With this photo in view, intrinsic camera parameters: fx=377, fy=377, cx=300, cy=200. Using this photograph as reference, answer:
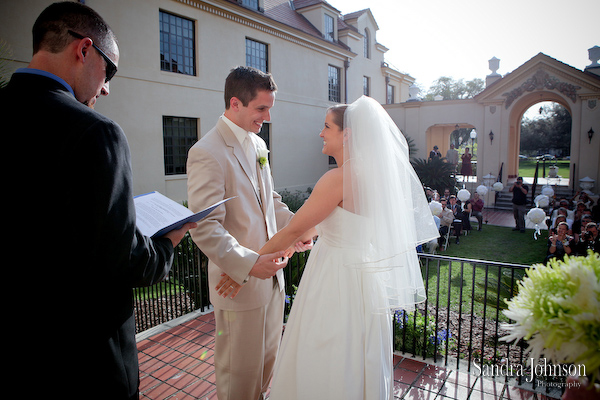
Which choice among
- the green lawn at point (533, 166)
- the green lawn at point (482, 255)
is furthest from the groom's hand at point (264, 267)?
the green lawn at point (533, 166)

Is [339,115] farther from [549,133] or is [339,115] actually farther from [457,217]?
[549,133]

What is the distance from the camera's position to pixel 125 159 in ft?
4.98

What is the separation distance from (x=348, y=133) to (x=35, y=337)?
210 cm

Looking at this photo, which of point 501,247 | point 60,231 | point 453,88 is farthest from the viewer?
point 453,88

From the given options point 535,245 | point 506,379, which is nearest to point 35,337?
point 506,379

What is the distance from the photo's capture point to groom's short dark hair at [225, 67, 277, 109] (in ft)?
9.41

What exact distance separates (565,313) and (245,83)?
2435 millimetres

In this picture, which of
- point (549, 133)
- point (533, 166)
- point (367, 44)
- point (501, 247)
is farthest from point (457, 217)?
point (549, 133)

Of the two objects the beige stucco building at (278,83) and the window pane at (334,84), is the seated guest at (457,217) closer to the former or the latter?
the beige stucco building at (278,83)

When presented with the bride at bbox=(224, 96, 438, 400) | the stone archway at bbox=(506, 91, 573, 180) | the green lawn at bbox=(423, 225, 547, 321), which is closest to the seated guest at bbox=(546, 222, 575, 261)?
the green lawn at bbox=(423, 225, 547, 321)

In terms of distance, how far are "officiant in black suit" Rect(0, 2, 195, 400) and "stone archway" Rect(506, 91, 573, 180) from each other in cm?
2209

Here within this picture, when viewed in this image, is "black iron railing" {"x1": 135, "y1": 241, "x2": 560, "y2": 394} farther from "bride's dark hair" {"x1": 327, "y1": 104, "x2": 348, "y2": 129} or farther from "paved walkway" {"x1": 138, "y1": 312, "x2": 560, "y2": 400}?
"bride's dark hair" {"x1": 327, "y1": 104, "x2": 348, "y2": 129}

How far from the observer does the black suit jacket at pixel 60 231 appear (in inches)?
54.4

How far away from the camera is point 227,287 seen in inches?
101
